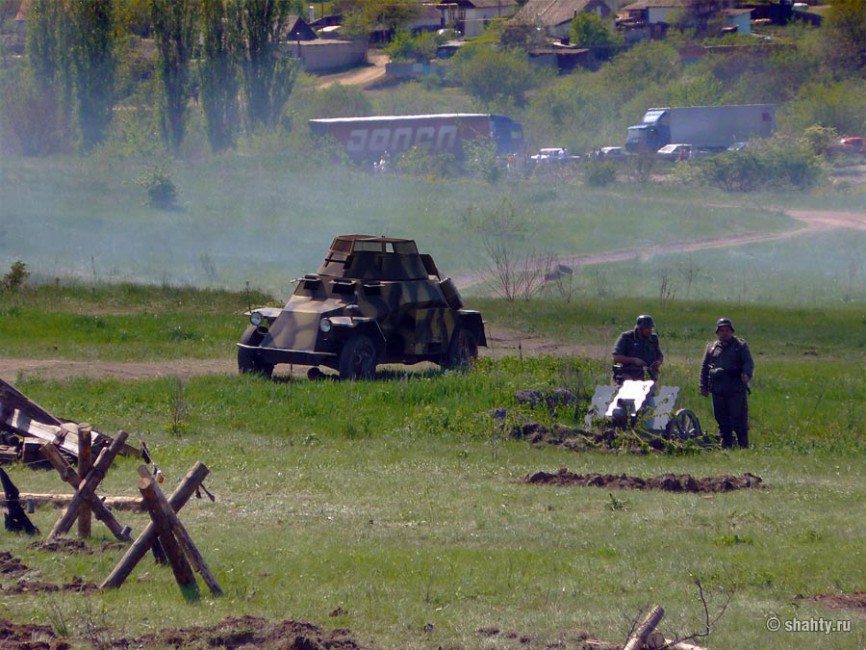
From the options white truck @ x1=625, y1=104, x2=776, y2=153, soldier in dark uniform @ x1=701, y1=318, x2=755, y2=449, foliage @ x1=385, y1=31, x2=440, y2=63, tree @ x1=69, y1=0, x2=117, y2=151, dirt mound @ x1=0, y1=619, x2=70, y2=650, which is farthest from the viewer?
foliage @ x1=385, y1=31, x2=440, y2=63

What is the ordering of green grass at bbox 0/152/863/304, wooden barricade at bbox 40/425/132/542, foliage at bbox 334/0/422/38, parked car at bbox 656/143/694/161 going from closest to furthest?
1. wooden barricade at bbox 40/425/132/542
2. green grass at bbox 0/152/863/304
3. parked car at bbox 656/143/694/161
4. foliage at bbox 334/0/422/38

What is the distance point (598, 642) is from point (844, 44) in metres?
92.6

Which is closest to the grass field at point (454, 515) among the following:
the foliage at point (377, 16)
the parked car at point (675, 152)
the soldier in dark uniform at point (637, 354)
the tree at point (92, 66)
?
the soldier in dark uniform at point (637, 354)

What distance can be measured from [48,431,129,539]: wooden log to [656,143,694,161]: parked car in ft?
205

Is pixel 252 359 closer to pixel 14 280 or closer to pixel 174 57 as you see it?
pixel 14 280

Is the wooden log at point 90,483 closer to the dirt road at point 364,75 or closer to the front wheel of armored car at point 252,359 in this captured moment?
the front wheel of armored car at point 252,359

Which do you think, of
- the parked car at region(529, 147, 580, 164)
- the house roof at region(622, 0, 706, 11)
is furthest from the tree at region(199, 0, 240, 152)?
the house roof at region(622, 0, 706, 11)

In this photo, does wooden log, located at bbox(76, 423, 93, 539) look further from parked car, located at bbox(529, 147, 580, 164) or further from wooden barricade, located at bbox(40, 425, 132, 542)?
parked car, located at bbox(529, 147, 580, 164)

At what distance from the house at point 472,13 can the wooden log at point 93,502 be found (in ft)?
361

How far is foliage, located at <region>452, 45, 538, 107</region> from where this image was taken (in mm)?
92938

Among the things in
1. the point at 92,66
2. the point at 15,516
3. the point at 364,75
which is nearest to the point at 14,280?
the point at 15,516

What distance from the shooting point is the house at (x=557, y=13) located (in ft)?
355

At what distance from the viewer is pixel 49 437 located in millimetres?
12172

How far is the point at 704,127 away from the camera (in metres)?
74.6
